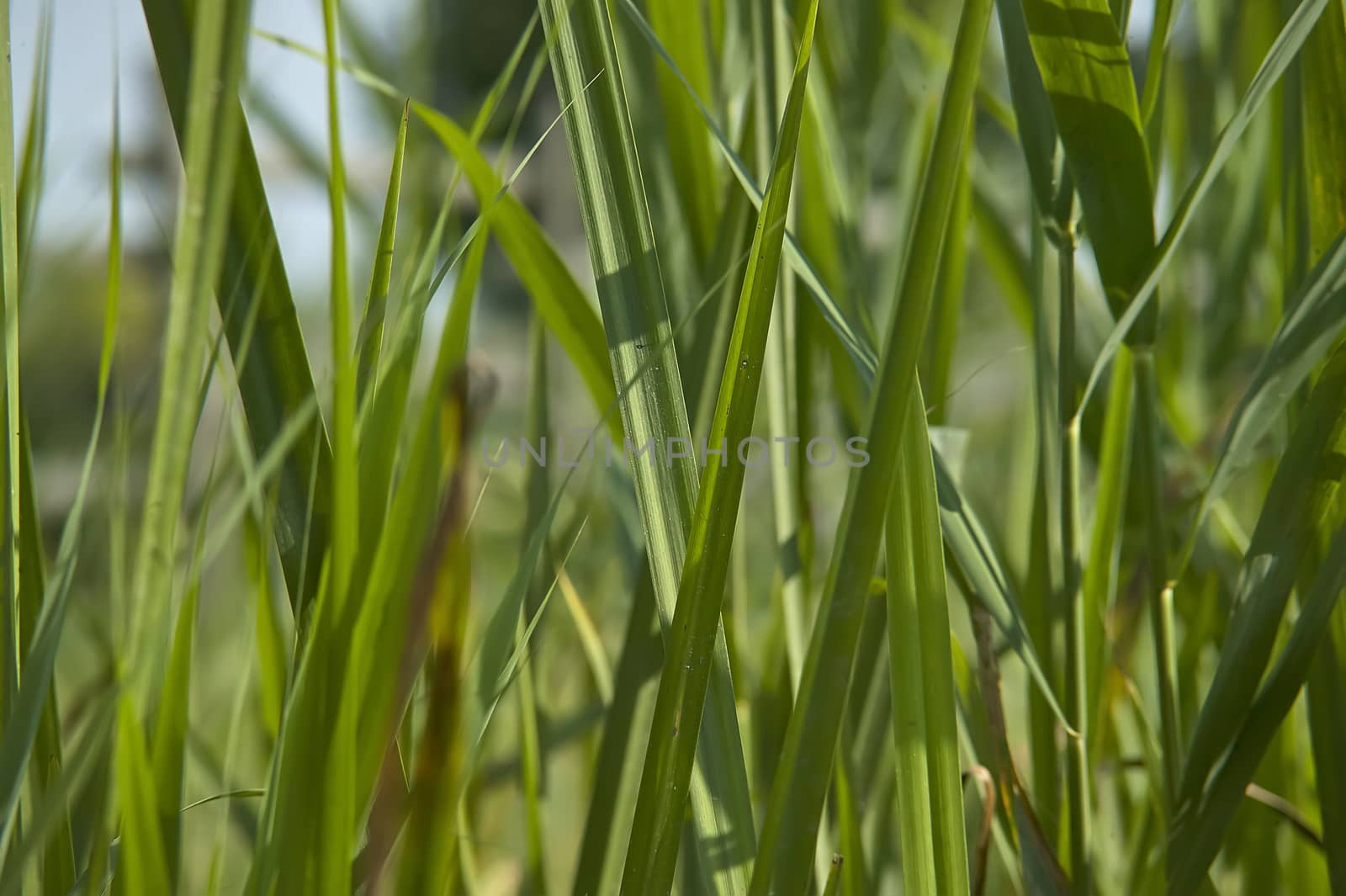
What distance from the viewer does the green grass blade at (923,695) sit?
16 cm

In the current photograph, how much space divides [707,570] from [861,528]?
26 mm

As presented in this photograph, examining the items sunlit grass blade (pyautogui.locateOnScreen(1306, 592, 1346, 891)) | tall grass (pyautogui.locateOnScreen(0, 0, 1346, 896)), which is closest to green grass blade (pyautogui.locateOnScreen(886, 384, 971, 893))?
tall grass (pyautogui.locateOnScreen(0, 0, 1346, 896))

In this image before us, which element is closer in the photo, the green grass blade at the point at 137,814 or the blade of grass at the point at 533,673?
the green grass blade at the point at 137,814

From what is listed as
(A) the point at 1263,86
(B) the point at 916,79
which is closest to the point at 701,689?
(A) the point at 1263,86

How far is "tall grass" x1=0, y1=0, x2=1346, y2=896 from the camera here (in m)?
0.14

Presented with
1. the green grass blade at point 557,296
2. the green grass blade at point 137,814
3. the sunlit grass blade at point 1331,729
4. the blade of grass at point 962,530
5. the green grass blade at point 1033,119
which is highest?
the green grass blade at point 1033,119

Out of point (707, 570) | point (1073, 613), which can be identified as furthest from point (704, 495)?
point (1073, 613)

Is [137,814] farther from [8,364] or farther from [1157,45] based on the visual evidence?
[1157,45]

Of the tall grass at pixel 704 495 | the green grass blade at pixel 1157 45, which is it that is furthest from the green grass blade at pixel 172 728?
the green grass blade at pixel 1157 45

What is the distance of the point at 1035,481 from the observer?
0.28 meters

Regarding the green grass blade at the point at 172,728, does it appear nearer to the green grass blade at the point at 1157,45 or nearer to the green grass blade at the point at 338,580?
the green grass blade at the point at 338,580

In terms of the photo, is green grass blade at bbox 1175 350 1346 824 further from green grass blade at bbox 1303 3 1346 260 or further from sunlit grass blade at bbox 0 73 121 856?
→ sunlit grass blade at bbox 0 73 121 856

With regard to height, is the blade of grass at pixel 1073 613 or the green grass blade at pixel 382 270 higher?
the green grass blade at pixel 382 270

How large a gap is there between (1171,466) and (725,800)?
1.14 feet
